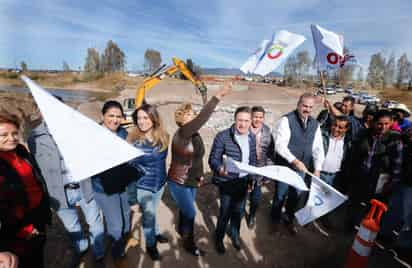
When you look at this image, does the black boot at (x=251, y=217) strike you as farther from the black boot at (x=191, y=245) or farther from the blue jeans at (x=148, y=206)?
the blue jeans at (x=148, y=206)

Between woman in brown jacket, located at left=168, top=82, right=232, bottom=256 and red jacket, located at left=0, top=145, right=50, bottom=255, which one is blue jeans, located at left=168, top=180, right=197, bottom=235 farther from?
red jacket, located at left=0, top=145, right=50, bottom=255

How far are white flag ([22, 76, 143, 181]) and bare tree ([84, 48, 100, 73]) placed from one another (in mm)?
65580

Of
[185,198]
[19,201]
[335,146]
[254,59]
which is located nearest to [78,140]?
[19,201]

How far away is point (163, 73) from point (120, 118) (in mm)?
8827

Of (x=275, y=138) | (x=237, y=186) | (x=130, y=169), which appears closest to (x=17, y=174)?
(x=130, y=169)

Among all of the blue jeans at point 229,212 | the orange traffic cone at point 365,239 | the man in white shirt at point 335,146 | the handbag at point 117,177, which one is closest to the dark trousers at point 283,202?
the man in white shirt at point 335,146

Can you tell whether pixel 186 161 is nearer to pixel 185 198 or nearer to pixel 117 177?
pixel 185 198

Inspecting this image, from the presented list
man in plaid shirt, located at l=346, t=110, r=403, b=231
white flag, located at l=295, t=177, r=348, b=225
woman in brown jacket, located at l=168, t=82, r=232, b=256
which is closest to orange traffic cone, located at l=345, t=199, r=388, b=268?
white flag, located at l=295, t=177, r=348, b=225

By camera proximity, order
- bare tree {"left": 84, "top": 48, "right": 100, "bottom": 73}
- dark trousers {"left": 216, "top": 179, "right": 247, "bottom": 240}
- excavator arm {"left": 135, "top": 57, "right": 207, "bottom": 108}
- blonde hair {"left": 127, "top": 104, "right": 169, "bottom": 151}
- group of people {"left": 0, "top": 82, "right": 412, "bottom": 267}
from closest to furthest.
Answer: group of people {"left": 0, "top": 82, "right": 412, "bottom": 267}
blonde hair {"left": 127, "top": 104, "right": 169, "bottom": 151}
dark trousers {"left": 216, "top": 179, "right": 247, "bottom": 240}
excavator arm {"left": 135, "top": 57, "right": 207, "bottom": 108}
bare tree {"left": 84, "top": 48, "right": 100, "bottom": 73}

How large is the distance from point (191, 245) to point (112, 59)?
6953cm

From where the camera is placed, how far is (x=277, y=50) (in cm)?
301

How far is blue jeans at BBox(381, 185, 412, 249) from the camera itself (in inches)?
104

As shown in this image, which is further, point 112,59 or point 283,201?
point 112,59

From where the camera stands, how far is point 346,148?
10.2ft
